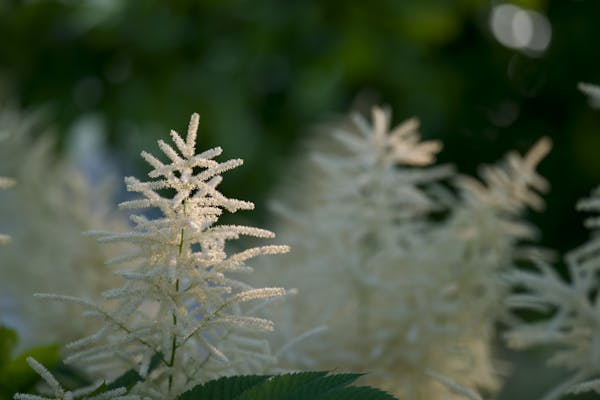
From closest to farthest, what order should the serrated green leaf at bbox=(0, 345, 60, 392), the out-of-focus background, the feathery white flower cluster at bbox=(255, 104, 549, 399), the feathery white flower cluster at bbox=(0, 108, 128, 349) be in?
the serrated green leaf at bbox=(0, 345, 60, 392) → the feathery white flower cluster at bbox=(255, 104, 549, 399) → the feathery white flower cluster at bbox=(0, 108, 128, 349) → the out-of-focus background

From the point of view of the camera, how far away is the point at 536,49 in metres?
1.95

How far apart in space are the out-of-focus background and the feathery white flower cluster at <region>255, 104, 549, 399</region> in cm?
87

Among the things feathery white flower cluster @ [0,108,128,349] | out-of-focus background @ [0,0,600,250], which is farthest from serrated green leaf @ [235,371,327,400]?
out-of-focus background @ [0,0,600,250]

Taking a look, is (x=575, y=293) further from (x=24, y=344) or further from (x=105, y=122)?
(x=105, y=122)

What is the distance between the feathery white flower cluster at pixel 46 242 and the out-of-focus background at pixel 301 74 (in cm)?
63

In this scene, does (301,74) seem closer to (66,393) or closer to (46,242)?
(46,242)

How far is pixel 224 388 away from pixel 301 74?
139 cm

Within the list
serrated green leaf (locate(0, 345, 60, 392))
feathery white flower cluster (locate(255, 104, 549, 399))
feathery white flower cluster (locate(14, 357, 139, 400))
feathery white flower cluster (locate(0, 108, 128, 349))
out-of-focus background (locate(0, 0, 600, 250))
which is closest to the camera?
feathery white flower cluster (locate(14, 357, 139, 400))

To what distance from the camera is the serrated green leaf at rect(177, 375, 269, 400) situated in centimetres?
43

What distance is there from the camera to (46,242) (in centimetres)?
97

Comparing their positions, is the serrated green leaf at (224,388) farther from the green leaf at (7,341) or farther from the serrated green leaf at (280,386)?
the green leaf at (7,341)

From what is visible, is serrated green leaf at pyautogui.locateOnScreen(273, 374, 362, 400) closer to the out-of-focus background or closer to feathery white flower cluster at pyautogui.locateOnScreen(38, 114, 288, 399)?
feathery white flower cluster at pyautogui.locateOnScreen(38, 114, 288, 399)

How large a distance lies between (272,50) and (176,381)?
140cm

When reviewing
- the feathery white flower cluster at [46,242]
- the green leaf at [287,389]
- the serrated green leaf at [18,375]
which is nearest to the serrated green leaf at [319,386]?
the green leaf at [287,389]
